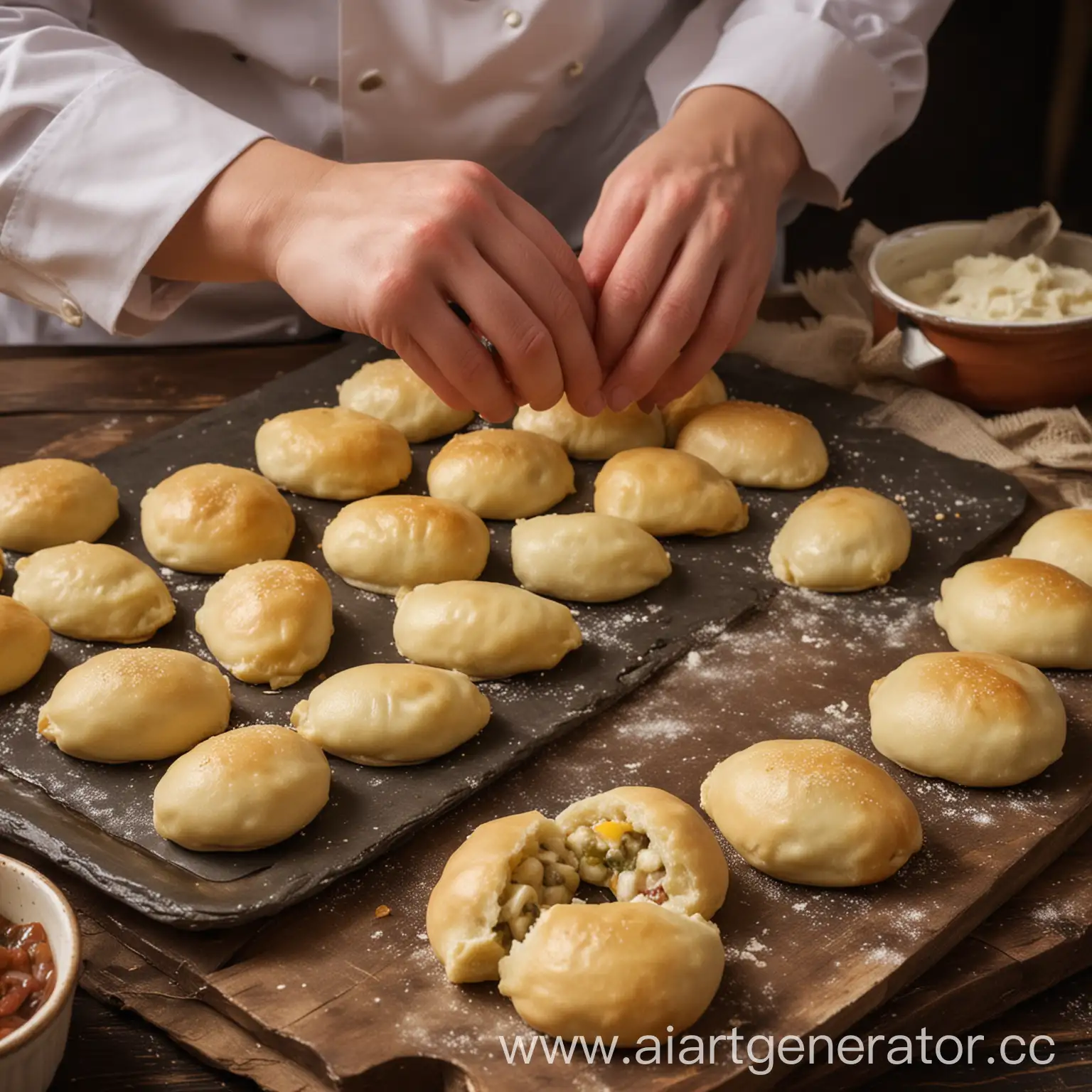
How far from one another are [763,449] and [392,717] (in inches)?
40.5

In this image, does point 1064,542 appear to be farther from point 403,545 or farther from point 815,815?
point 403,545

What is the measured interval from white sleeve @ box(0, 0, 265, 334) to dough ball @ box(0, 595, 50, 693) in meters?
0.68

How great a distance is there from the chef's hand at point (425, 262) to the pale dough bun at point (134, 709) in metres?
0.62

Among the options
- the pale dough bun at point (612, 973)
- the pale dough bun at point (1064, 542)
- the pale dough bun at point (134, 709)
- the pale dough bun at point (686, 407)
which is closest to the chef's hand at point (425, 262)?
the pale dough bun at point (686, 407)

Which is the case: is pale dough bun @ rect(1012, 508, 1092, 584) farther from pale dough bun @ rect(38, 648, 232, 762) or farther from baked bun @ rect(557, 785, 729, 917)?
pale dough bun @ rect(38, 648, 232, 762)

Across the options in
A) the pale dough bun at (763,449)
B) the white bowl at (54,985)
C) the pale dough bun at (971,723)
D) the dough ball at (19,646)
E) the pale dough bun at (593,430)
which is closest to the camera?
the white bowl at (54,985)

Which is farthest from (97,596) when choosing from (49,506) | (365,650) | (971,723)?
(971,723)

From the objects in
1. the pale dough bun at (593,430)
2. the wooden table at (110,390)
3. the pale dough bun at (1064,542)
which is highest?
the pale dough bun at (1064,542)

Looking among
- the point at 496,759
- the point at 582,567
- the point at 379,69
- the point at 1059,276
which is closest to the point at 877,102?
the point at 1059,276

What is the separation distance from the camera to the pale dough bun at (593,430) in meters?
2.72

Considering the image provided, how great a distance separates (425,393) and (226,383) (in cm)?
53

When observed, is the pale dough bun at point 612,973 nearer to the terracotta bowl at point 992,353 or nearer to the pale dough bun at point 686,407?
the pale dough bun at point 686,407

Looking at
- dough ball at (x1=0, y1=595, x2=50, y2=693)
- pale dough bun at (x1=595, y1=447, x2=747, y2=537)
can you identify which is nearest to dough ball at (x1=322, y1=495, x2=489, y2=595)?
pale dough bun at (x1=595, y1=447, x2=747, y2=537)

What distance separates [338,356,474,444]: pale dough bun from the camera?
276 centimetres
